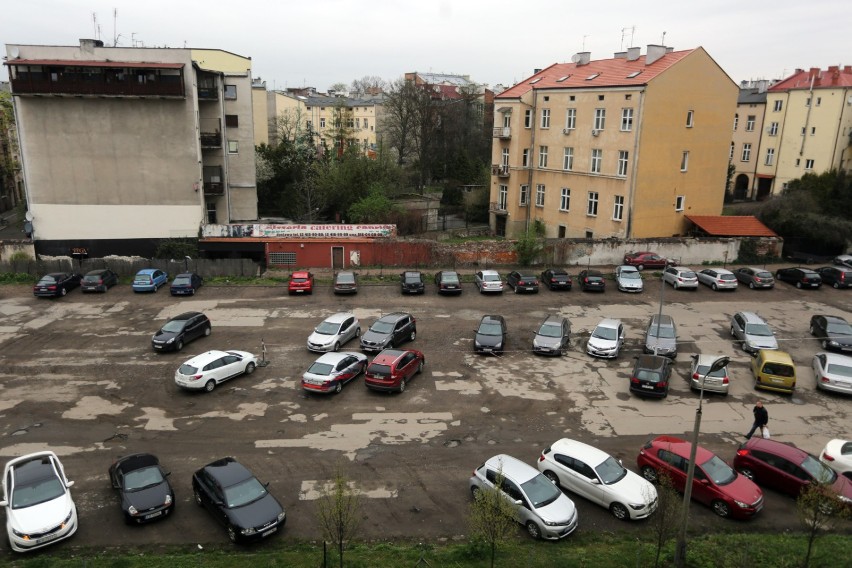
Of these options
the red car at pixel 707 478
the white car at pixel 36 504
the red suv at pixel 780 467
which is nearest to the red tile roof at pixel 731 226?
the red suv at pixel 780 467

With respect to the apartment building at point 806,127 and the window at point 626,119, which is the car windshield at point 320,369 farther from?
the apartment building at point 806,127

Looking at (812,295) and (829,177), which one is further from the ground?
(829,177)

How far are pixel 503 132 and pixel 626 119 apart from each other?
1216 centimetres

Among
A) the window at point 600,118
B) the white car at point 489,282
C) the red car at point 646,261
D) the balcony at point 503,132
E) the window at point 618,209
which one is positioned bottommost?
the white car at point 489,282

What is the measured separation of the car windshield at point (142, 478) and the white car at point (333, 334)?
35.6ft

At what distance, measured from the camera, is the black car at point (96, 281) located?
33625 mm

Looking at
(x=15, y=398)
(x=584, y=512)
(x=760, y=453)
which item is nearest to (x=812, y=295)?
(x=760, y=453)

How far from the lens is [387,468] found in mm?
16828

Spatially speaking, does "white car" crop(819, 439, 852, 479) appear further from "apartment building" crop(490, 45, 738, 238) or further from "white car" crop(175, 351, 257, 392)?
"apartment building" crop(490, 45, 738, 238)

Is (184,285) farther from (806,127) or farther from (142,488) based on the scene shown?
(806,127)

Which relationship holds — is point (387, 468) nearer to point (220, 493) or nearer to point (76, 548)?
point (220, 493)

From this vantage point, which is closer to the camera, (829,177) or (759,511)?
(759,511)

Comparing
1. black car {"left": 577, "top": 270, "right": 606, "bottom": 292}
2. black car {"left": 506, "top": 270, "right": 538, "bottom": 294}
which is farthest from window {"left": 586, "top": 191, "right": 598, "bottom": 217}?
black car {"left": 506, "top": 270, "right": 538, "bottom": 294}

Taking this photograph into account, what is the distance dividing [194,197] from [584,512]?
35.1 metres
